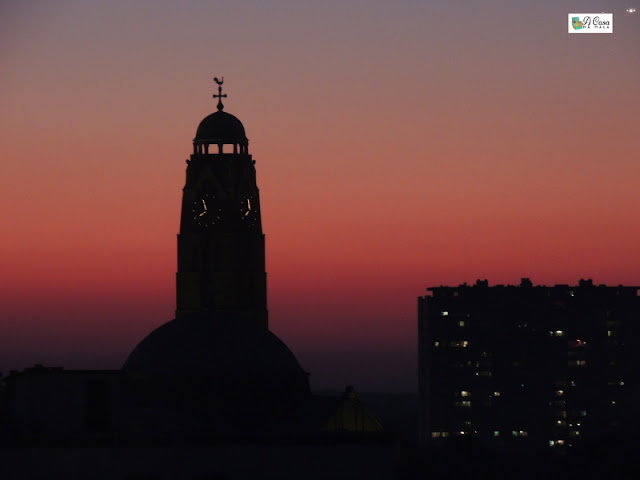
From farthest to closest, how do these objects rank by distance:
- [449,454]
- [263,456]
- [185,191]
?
[449,454] < [185,191] < [263,456]

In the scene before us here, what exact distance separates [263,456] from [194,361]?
3091 centimetres

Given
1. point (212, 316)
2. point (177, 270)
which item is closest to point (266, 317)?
point (177, 270)

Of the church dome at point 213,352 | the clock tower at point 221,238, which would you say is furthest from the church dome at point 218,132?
the church dome at point 213,352

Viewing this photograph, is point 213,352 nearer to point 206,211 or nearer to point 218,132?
point 206,211

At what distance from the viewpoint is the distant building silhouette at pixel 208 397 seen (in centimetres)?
6519

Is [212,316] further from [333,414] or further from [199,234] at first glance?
[199,234]

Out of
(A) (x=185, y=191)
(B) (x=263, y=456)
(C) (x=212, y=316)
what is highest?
(A) (x=185, y=191)

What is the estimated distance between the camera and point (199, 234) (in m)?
123

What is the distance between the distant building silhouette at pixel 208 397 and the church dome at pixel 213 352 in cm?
8

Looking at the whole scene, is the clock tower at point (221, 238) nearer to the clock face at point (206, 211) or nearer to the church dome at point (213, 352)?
the clock face at point (206, 211)

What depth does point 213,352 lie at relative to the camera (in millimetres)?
96125

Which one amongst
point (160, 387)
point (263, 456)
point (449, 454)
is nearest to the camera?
point (263, 456)

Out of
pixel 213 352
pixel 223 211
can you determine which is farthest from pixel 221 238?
pixel 213 352

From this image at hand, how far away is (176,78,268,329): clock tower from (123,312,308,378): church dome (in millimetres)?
23324
